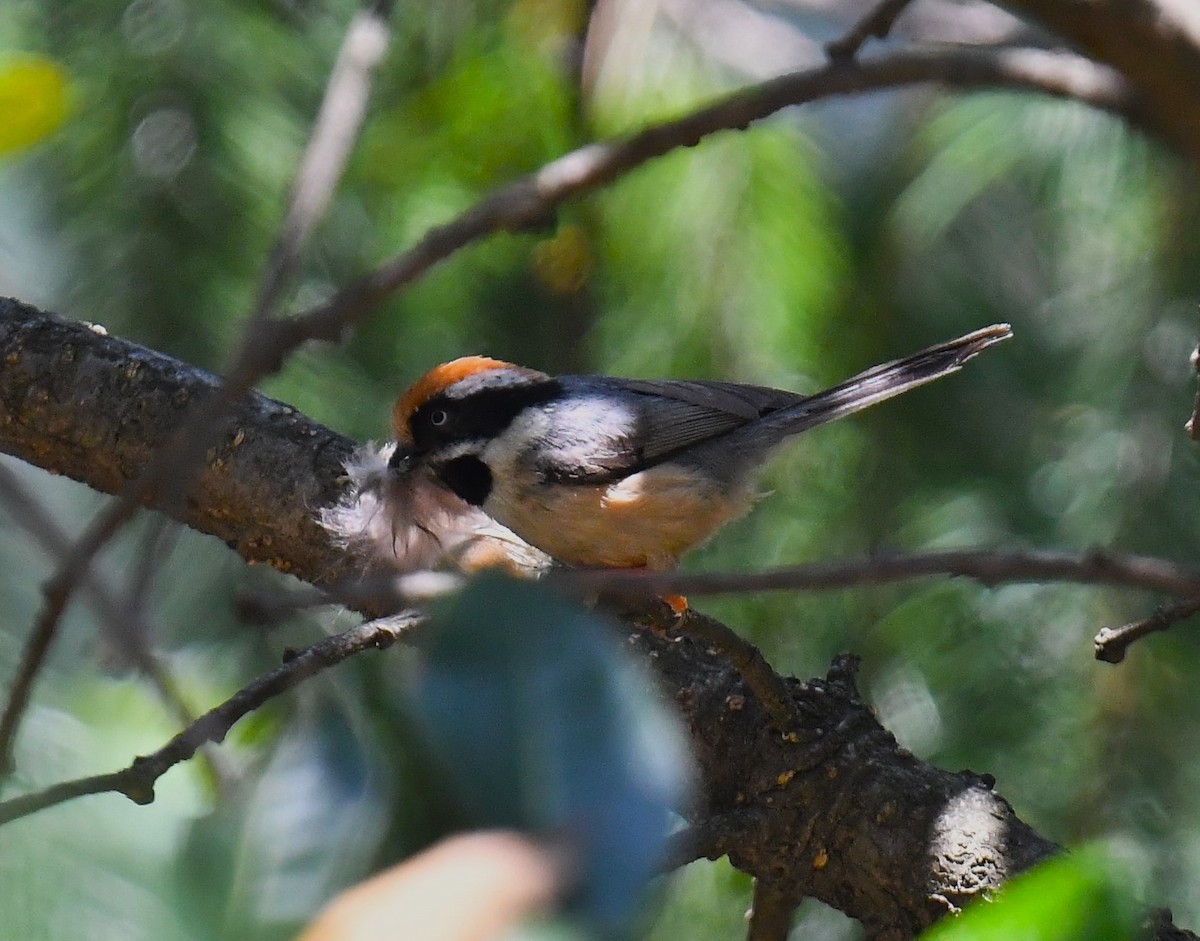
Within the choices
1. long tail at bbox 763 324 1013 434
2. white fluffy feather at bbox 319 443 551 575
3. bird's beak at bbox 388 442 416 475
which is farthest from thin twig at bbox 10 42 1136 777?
bird's beak at bbox 388 442 416 475

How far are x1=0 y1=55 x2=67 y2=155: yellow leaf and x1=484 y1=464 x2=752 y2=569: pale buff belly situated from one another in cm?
188

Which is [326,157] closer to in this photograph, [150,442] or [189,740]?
[189,740]

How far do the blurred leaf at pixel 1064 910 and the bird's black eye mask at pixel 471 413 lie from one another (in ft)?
7.63

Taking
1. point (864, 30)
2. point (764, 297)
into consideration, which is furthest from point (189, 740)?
point (764, 297)

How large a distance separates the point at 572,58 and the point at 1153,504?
2.13 meters

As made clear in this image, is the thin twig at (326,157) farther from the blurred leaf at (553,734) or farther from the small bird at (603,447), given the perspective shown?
the small bird at (603,447)

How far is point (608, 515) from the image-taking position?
9.97ft

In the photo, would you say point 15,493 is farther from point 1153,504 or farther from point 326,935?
point 1153,504

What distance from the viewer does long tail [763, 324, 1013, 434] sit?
287 centimetres

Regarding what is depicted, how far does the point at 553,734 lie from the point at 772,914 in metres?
1.77

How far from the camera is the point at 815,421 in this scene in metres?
3.16

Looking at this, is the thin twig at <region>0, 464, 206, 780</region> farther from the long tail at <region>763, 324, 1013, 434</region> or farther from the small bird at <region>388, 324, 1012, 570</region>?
the long tail at <region>763, 324, 1013, 434</region>

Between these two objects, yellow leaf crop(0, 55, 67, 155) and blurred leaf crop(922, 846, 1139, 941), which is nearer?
blurred leaf crop(922, 846, 1139, 941)

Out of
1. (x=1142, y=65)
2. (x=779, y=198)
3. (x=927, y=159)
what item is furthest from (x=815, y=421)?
(x=1142, y=65)
